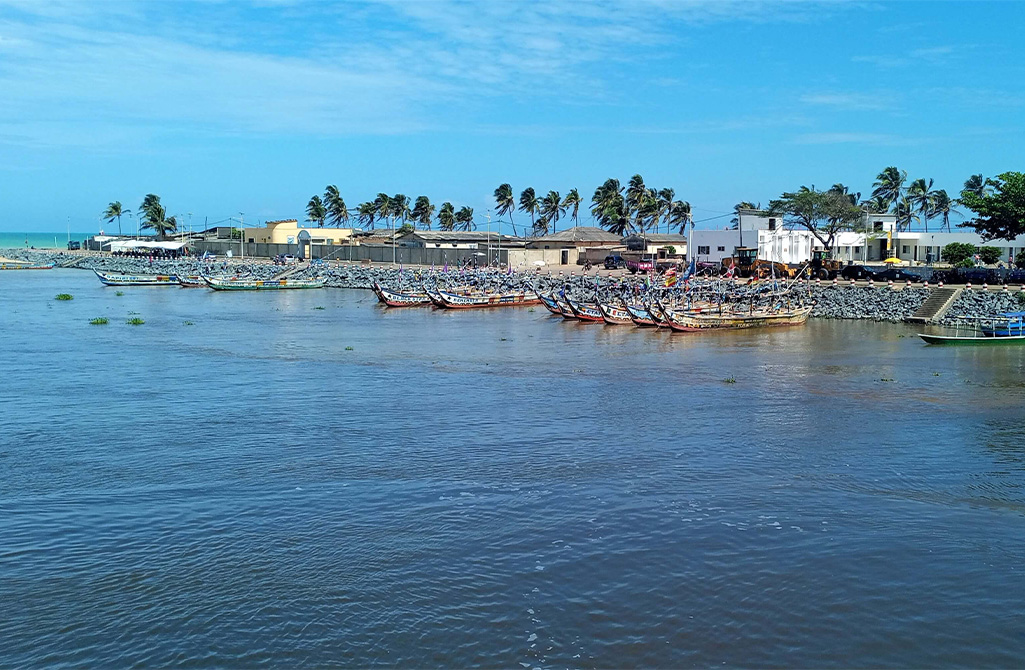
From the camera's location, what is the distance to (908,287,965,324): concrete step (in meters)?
46.3

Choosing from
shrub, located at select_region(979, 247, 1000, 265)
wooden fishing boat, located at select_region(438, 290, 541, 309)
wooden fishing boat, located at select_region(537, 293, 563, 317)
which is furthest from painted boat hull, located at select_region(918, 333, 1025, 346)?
shrub, located at select_region(979, 247, 1000, 265)

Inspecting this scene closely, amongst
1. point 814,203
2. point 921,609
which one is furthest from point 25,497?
point 814,203

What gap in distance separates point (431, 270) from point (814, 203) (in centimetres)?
2997

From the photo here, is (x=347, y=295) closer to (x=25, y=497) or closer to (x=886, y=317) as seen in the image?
(x=886, y=317)

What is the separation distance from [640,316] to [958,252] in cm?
3203

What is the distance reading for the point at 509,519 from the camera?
14.8 meters

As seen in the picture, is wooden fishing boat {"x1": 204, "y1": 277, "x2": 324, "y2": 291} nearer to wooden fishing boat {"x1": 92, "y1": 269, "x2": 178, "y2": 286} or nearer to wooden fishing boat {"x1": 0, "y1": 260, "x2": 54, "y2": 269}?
wooden fishing boat {"x1": 92, "y1": 269, "x2": 178, "y2": 286}

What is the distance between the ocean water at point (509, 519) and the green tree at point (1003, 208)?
28.3 meters

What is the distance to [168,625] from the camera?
11148mm

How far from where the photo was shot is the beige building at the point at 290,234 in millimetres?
103000

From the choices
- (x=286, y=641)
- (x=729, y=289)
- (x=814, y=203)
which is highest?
(x=814, y=203)

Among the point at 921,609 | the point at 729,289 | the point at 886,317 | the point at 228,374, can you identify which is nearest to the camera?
the point at 921,609

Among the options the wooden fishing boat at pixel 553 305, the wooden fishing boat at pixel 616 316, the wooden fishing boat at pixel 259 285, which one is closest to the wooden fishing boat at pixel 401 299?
the wooden fishing boat at pixel 553 305

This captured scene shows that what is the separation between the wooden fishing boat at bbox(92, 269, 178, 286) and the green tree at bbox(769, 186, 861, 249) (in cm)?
5016
